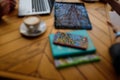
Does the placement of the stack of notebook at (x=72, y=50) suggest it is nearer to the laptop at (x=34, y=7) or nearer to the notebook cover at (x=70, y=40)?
the notebook cover at (x=70, y=40)

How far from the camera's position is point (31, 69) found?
61 cm

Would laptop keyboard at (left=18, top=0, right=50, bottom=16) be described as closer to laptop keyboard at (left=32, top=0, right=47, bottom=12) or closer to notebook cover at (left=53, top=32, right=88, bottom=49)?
laptop keyboard at (left=32, top=0, right=47, bottom=12)

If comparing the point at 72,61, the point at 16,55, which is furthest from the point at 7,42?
the point at 72,61

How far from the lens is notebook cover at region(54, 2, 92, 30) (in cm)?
80

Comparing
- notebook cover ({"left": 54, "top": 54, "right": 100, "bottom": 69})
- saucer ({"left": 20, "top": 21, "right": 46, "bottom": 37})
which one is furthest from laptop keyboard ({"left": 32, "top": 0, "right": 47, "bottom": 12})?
notebook cover ({"left": 54, "top": 54, "right": 100, "bottom": 69})

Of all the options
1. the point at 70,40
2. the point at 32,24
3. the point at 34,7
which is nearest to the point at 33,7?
the point at 34,7

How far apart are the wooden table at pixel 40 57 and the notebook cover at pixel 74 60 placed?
16mm

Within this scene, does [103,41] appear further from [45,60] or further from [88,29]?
[45,60]

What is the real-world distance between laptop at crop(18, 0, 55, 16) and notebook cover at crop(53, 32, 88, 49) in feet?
0.71

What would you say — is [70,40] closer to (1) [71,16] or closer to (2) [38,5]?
→ (1) [71,16]

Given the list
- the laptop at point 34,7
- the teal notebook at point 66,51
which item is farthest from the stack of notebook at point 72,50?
the laptop at point 34,7

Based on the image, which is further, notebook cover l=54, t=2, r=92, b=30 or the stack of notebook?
notebook cover l=54, t=2, r=92, b=30

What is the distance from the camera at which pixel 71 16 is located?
0.86 m

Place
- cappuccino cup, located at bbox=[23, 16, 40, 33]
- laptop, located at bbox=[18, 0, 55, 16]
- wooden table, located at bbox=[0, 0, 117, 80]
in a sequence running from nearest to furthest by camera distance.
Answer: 1. wooden table, located at bbox=[0, 0, 117, 80]
2. cappuccino cup, located at bbox=[23, 16, 40, 33]
3. laptop, located at bbox=[18, 0, 55, 16]
